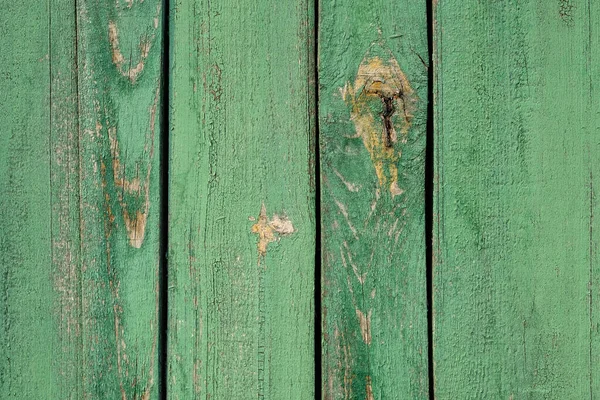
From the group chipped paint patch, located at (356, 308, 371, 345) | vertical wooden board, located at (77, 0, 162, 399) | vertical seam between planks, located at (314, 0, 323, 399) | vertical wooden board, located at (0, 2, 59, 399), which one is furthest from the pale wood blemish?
chipped paint patch, located at (356, 308, 371, 345)

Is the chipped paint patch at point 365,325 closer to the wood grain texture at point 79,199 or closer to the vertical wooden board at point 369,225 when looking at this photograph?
the vertical wooden board at point 369,225

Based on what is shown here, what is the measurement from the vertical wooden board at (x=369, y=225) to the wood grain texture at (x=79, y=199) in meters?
0.27

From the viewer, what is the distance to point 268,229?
0.95 m

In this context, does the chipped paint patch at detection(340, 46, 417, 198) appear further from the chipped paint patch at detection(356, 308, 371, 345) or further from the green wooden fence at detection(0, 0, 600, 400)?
the chipped paint patch at detection(356, 308, 371, 345)

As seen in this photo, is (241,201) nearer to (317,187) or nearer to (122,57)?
(317,187)

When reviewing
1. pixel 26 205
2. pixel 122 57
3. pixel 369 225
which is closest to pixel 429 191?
pixel 369 225

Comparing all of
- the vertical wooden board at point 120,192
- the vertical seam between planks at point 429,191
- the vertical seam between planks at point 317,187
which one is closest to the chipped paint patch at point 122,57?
the vertical wooden board at point 120,192

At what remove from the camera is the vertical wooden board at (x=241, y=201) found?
0.94 m

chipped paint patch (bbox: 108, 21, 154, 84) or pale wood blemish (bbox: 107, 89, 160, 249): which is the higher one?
chipped paint patch (bbox: 108, 21, 154, 84)

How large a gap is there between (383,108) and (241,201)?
262 mm

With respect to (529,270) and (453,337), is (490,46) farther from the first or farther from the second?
(453,337)

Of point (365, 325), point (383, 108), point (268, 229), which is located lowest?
point (365, 325)

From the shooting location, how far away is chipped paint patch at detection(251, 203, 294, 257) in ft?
3.10

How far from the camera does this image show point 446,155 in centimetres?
94
